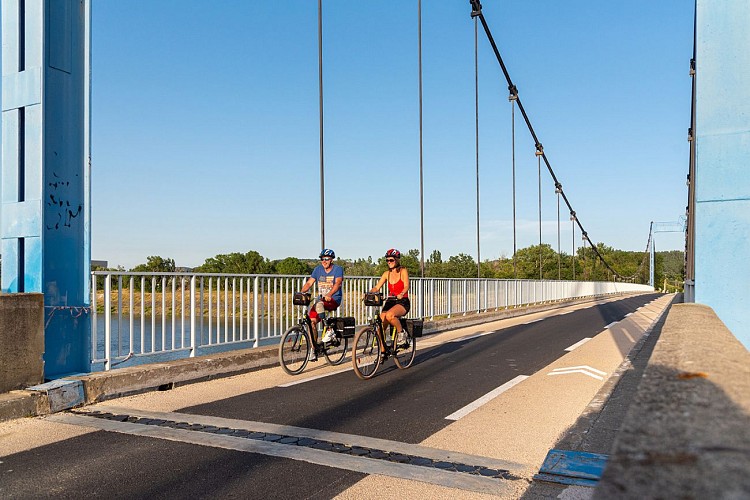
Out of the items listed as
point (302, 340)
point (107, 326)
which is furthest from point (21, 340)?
point (302, 340)

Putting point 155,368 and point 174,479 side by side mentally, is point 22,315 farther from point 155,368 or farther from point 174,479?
point 174,479

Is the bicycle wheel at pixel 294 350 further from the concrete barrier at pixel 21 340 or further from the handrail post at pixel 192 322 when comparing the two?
the concrete barrier at pixel 21 340

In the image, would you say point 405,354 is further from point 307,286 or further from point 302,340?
point 307,286

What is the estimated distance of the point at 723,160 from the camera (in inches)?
188

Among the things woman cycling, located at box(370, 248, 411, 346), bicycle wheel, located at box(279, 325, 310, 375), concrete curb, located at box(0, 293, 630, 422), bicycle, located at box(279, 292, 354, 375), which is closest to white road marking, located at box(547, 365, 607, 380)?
woman cycling, located at box(370, 248, 411, 346)

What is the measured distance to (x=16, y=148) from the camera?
6852 mm

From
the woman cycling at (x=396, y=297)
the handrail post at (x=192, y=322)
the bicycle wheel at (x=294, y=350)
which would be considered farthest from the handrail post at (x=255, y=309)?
the woman cycling at (x=396, y=297)

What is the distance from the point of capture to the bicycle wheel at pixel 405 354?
907 centimetres

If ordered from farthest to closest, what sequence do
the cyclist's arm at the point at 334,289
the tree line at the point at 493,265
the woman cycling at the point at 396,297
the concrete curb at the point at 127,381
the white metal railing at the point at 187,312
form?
the tree line at the point at 493,265, the cyclist's arm at the point at 334,289, the woman cycling at the point at 396,297, the white metal railing at the point at 187,312, the concrete curb at the point at 127,381

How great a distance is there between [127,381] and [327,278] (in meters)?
3.26

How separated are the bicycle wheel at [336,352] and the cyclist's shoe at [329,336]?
0.07 m

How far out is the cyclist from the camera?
29.2 ft

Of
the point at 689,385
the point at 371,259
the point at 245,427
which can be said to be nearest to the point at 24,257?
the point at 245,427

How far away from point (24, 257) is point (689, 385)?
722cm
